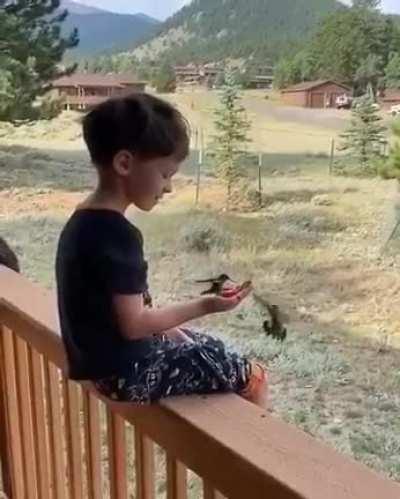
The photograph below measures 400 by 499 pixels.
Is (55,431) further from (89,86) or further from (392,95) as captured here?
(392,95)

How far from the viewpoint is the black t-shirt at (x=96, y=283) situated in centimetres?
128

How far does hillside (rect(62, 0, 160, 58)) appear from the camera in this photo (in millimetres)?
1833

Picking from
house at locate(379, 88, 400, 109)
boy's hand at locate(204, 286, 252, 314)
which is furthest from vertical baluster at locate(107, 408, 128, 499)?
house at locate(379, 88, 400, 109)

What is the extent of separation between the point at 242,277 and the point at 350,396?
294mm

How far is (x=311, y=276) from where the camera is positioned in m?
1.49

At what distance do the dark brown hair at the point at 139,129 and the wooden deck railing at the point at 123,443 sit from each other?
1.30ft

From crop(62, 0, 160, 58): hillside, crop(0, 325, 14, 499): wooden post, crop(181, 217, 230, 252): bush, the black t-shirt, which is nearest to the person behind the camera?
the black t-shirt

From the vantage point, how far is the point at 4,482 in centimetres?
226

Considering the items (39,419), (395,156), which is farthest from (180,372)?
(39,419)

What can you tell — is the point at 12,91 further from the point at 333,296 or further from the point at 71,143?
the point at 333,296

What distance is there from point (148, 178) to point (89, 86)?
22.6 inches

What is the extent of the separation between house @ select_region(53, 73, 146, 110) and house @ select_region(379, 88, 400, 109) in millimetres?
489

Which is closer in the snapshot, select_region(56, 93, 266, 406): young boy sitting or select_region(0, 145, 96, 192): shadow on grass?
select_region(56, 93, 266, 406): young boy sitting

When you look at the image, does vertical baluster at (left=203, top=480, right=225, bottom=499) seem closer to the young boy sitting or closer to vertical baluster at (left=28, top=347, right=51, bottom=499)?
the young boy sitting
